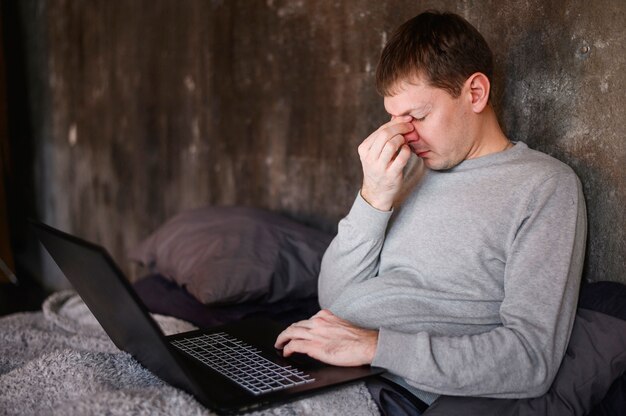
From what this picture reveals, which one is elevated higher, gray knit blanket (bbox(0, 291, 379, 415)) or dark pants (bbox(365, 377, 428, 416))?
gray knit blanket (bbox(0, 291, 379, 415))

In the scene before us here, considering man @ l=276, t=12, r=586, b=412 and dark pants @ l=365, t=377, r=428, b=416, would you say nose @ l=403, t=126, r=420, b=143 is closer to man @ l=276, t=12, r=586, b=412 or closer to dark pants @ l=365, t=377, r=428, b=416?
man @ l=276, t=12, r=586, b=412

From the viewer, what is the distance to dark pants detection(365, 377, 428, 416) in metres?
1.27

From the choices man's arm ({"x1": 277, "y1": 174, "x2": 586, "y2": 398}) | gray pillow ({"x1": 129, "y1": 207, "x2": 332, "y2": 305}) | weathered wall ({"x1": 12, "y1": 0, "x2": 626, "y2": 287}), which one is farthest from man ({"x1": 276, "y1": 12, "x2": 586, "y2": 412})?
gray pillow ({"x1": 129, "y1": 207, "x2": 332, "y2": 305})

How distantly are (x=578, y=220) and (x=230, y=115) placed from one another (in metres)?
1.91

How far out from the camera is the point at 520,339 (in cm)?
118

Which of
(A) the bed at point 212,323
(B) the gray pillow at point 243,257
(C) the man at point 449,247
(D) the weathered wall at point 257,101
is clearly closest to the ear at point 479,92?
(C) the man at point 449,247

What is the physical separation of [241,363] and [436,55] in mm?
696

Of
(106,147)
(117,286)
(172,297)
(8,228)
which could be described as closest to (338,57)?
(172,297)

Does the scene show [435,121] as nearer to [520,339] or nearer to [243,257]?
[520,339]

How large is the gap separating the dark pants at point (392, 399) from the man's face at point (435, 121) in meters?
0.47

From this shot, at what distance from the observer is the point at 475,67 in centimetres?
144

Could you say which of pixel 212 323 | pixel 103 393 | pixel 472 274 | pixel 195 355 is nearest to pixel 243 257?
pixel 212 323

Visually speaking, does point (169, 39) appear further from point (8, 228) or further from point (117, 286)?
point (117, 286)

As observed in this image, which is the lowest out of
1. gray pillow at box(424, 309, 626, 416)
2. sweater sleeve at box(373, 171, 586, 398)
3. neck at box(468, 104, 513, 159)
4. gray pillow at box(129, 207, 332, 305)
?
gray pillow at box(129, 207, 332, 305)
